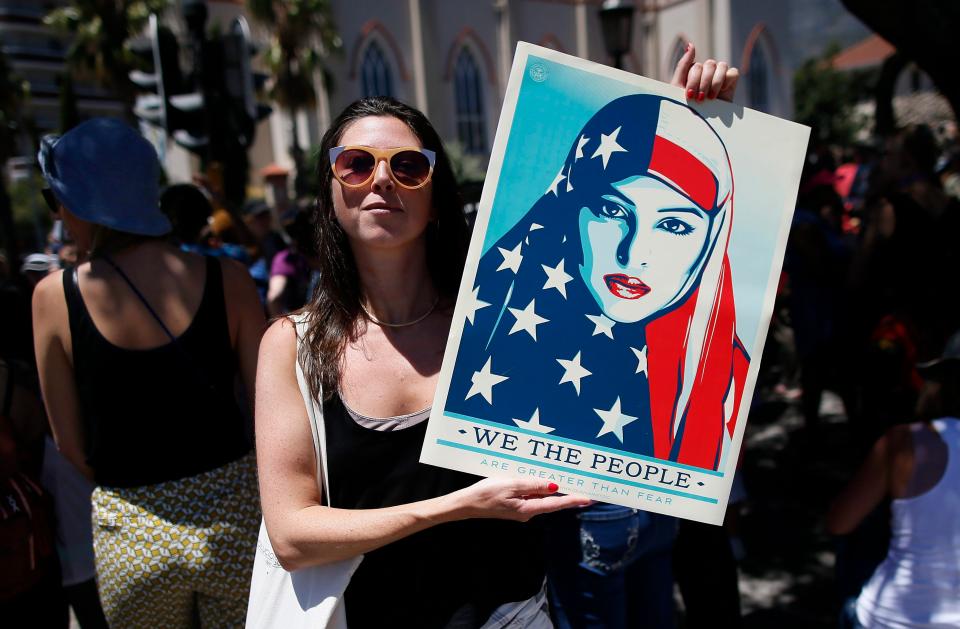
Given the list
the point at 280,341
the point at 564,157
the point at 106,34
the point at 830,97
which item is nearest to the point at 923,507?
the point at 564,157

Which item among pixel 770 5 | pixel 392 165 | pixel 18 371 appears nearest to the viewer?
pixel 392 165

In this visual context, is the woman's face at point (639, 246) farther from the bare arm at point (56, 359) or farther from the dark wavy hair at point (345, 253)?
the bare arm at point (56, 359)

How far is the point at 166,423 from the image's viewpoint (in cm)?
211

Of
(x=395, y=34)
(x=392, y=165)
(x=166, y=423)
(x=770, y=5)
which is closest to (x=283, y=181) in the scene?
(x=166, y=423)

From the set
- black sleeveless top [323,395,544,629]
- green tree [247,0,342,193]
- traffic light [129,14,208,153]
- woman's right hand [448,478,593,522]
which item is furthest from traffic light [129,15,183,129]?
green tree [247,0,342,193]

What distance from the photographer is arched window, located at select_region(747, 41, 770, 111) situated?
108ft

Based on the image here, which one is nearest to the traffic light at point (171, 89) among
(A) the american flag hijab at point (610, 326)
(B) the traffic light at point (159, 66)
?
(B) the traffic light at point (159, 66)

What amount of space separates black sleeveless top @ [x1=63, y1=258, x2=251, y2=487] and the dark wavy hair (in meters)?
0.62

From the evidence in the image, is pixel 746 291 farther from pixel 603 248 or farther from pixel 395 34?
pixel 395 34

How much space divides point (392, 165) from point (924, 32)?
132 inches

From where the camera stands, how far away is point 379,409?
5.10 feet

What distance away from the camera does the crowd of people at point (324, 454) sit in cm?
154

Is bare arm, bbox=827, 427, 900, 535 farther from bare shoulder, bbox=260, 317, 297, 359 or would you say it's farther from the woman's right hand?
bare shoulder, bbox=260, 317, 297, 359

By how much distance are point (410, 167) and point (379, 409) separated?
50 centimetres
